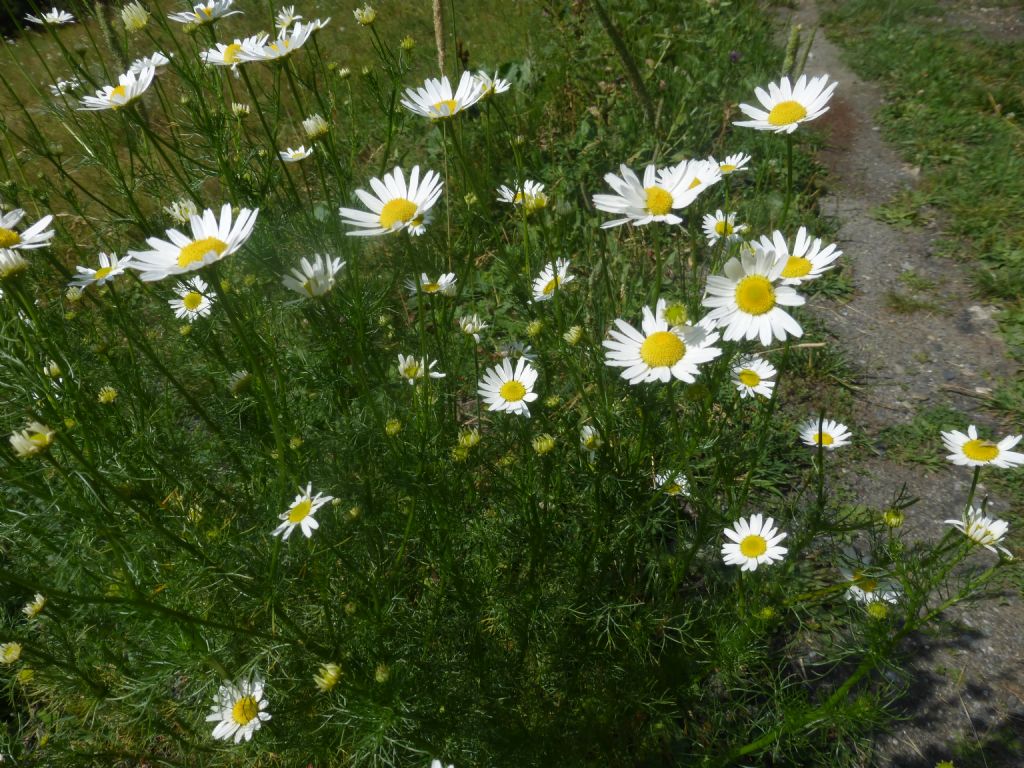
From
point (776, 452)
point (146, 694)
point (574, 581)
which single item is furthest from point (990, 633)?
point (146, 694)

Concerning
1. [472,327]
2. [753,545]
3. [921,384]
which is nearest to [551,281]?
[472,327]

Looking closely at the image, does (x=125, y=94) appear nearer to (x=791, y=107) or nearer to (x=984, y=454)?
(x=791, y=107)

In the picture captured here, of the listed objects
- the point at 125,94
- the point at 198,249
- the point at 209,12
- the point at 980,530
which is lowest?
the point at 980,530

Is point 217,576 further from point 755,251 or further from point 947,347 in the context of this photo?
point 947,347

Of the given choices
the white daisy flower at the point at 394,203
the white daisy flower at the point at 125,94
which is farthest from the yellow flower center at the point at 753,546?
the white daisy flower at the point at 125,94

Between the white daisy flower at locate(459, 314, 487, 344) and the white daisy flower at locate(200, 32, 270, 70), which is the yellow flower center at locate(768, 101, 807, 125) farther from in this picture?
the white daisy flower at locate(200, 32, 270, 70)

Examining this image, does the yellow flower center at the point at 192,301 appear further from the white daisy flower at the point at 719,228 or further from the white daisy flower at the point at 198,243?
the white daisy flower at the point at 719,228
